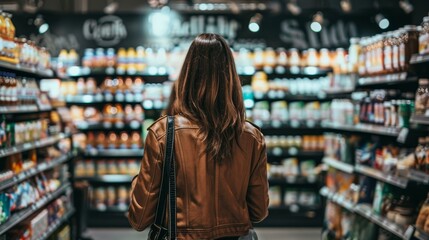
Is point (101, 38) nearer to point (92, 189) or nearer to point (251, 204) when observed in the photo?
point (92, 189)

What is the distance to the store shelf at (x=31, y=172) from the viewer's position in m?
3.98

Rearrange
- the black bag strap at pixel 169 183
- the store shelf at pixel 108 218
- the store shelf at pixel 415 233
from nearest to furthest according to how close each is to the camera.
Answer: the black bag strap at pixel 169 183 → the store shelf at pixel 415 233 → the store shelf at pixel 108 218

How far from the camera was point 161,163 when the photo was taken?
99.1 inches

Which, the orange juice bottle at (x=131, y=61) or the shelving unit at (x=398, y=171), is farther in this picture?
the orange juice bottle at (x=131, y=61)

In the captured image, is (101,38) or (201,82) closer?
(201,82)

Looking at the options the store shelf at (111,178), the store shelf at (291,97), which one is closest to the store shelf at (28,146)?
the store shelf at (111,178)

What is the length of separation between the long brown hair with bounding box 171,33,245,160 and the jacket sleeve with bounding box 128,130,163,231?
199 millimetres

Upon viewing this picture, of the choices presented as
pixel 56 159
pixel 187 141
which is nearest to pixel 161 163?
pixel 187 141

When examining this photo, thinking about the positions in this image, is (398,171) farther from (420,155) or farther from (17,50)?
(17,50)

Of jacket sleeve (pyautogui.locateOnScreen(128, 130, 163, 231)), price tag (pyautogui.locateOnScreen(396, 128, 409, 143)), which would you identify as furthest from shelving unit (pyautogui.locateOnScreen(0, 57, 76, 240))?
price tag (pyautogui.locateOnScreen(396, 128, 409, 143))

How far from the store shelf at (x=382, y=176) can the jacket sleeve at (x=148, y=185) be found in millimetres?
2074

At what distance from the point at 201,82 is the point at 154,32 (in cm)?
613

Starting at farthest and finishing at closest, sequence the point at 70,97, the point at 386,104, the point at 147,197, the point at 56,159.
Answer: the point at 70,97 < the point at 56,159 < the point at 386,104 < the point at 147,197

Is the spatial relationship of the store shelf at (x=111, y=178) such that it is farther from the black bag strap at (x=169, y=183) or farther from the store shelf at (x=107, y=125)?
the black bag strap at (x=169, y=183)
